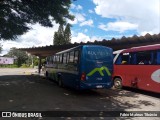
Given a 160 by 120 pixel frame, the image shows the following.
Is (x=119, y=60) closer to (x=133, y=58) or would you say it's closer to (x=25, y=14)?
(x=133, y=58)

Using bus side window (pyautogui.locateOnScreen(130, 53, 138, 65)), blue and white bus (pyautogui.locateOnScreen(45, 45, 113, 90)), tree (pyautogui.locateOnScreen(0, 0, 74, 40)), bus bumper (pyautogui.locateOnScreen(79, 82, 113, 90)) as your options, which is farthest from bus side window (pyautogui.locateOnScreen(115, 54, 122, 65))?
tree (pyautogui.locateOnScreen(0, 0, 74, 40))

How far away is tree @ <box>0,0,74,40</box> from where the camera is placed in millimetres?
11195

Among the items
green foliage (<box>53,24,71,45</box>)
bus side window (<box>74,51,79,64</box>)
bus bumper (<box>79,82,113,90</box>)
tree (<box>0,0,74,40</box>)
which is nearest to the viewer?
tree (<box>0,0,74,40</box>)

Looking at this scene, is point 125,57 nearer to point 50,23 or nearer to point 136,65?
point 136,65

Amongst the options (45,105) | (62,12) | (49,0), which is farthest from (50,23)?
(45,105)

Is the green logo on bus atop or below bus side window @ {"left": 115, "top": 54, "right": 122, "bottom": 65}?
below

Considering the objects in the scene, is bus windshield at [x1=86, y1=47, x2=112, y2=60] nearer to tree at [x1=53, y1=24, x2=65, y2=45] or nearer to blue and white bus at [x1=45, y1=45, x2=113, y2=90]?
blue and white bus at [x1=45, y1=45, x2=113, y2=90]

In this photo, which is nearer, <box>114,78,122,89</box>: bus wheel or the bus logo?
the bus logo

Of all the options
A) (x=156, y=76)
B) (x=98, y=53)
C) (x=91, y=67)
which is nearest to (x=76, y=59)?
(x=91, y=67)

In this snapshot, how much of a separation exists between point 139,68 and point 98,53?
2.79m

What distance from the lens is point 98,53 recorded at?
1301cm

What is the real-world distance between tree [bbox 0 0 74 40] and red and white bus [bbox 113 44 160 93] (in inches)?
198

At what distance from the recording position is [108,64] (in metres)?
13.2

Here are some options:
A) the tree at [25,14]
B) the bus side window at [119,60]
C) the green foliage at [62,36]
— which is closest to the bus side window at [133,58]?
the bus side window at [119,60]
